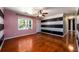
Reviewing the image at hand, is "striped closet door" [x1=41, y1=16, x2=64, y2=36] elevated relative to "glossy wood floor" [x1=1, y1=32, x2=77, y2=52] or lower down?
elevated

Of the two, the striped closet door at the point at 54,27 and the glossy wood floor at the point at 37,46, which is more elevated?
the striped closet door at the point at 54,27

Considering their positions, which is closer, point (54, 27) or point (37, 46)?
point (37, 46)

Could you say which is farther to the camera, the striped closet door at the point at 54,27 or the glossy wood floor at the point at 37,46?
the striped closet door at the point at 54,27

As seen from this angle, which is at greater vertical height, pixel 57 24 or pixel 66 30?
pixel 57 24

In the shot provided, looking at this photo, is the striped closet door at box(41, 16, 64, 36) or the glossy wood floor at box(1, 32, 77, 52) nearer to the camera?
the glossy wood floor at box(1, 32, 77, 52)

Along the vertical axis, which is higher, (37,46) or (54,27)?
(54,27)
